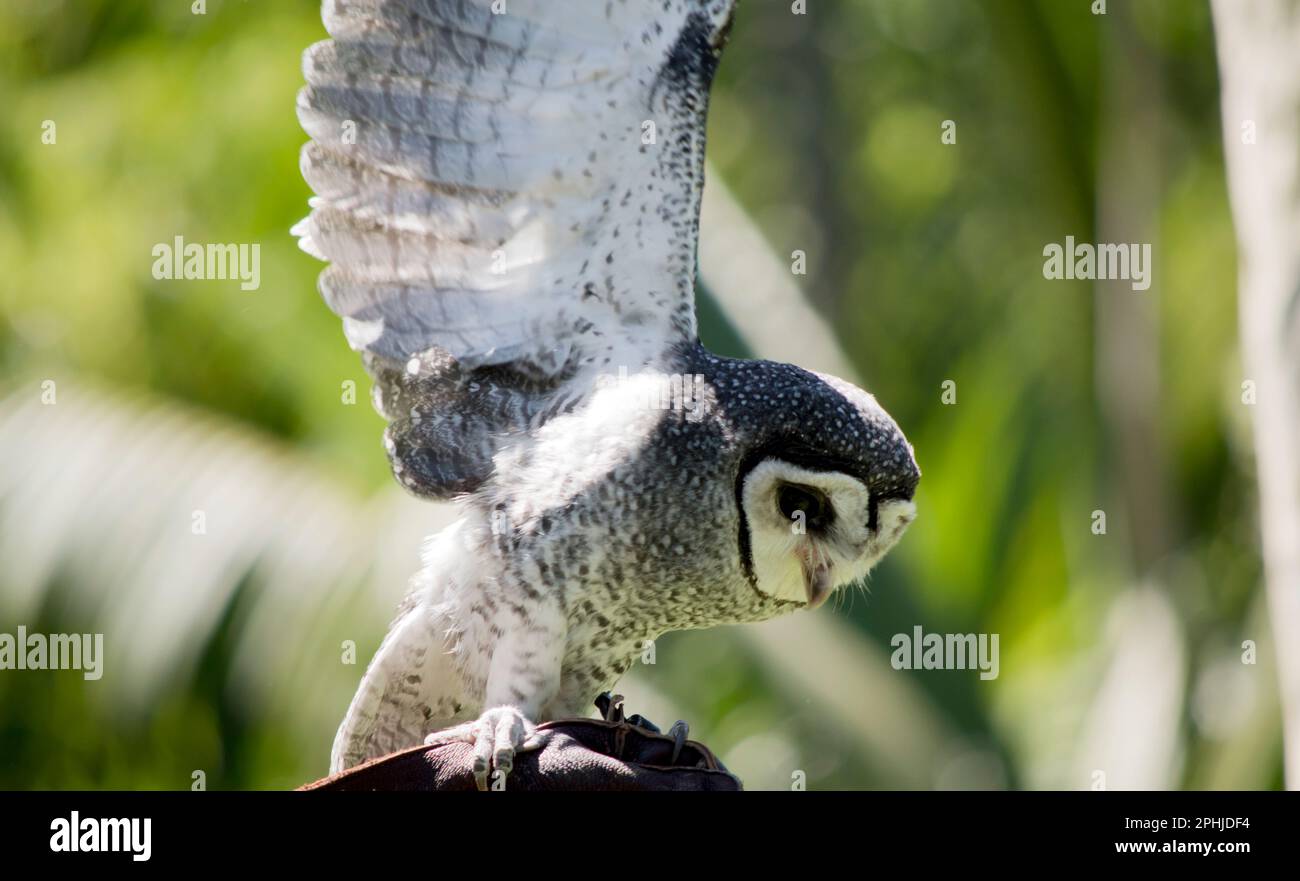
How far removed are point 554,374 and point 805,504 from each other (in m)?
0.69

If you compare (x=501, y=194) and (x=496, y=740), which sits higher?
(x=501, y=194)

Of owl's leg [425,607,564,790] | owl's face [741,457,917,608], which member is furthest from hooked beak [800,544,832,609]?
owl's leg [425,607,564,790]

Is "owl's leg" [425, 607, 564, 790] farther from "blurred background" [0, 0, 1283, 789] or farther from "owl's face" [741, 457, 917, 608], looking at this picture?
"blurred background" [0, 0, 1283, 789]

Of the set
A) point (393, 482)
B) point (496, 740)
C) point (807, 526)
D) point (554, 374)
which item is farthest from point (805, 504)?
point (393, 482)

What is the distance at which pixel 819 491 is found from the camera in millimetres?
3117

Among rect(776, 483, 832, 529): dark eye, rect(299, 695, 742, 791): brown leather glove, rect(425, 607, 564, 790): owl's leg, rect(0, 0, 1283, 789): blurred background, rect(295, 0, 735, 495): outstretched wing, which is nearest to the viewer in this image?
rect(299, 695, 742, 791): brown leather glove

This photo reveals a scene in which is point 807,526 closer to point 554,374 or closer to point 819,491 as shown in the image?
point 819,491

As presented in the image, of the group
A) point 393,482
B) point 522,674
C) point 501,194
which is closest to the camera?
point 522,674

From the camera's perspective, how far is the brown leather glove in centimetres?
289

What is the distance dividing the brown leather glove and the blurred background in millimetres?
1984

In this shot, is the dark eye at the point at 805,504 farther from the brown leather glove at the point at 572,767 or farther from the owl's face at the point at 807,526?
the brown leather glove at the point at 572,767

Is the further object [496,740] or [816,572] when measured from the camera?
[816,572]

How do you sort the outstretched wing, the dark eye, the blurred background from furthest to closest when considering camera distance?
the blurred background < the outstretched wing < the dark eye

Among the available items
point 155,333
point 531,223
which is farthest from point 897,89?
point 531,223
